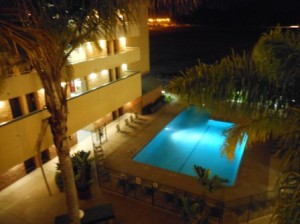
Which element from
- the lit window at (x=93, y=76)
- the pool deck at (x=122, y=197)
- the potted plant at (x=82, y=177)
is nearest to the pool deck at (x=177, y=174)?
the pool deck at (x=122, y=197)

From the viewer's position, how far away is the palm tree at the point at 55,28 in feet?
19.3

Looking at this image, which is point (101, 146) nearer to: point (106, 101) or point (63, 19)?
point (106, 101)

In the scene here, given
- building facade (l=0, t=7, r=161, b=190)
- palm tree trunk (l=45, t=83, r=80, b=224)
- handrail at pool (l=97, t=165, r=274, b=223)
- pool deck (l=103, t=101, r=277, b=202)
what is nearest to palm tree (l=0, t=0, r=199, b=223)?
palm tree trunk (l=45, t=83, r=80, b=224)

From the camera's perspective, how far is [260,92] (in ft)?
17.9

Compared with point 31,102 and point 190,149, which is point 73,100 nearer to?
point 31,102

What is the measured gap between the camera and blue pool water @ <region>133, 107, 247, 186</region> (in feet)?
50.7

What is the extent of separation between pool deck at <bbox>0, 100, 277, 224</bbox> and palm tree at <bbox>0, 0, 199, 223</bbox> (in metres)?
4.36

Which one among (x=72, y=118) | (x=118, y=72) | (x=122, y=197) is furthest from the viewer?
(x=118, y=72)

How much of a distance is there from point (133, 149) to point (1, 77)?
8955 mm

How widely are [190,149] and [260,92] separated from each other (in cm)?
1233

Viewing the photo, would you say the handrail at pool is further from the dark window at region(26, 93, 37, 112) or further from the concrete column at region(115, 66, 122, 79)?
the concrete column at region(115, 66, 122, 79)

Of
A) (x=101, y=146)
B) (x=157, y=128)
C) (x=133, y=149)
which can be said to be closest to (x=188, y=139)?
(x=157, y=128)

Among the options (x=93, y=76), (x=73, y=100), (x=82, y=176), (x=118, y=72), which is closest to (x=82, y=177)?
(x=82, y=176)

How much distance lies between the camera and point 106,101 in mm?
16922
